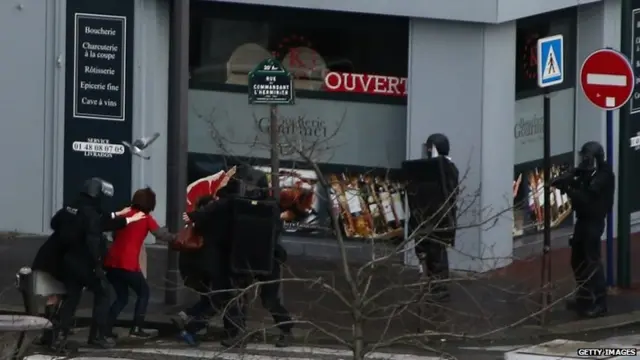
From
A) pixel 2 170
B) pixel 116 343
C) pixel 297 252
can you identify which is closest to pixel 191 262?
pixel 116 343

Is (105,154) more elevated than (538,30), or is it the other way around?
(538,30)

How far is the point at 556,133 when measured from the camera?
19.5m

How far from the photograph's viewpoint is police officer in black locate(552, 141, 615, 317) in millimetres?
15695

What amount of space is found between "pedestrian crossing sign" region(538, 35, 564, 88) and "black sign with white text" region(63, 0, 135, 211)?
17.9ft

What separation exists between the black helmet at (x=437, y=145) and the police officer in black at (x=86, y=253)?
3.37m

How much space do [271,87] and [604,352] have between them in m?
3.97

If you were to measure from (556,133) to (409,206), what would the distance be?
13.0 feet

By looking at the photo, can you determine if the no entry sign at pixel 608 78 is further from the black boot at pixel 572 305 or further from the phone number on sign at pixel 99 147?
the phone number on sign at pixel 99 147

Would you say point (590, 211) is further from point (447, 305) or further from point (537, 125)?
point (537, 125)

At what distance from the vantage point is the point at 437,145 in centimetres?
1606

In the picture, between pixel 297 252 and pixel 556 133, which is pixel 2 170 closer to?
pixel 297 252

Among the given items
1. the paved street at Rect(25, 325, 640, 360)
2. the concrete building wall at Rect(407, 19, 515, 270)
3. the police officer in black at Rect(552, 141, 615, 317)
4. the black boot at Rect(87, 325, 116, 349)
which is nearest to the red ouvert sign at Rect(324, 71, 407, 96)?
the concrete building wall at Rect(407, 19, 515, 270)

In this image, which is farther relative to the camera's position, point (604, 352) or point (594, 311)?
point (594, 311)

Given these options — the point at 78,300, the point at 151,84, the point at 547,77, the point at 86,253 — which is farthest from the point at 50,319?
the point at 547,77
